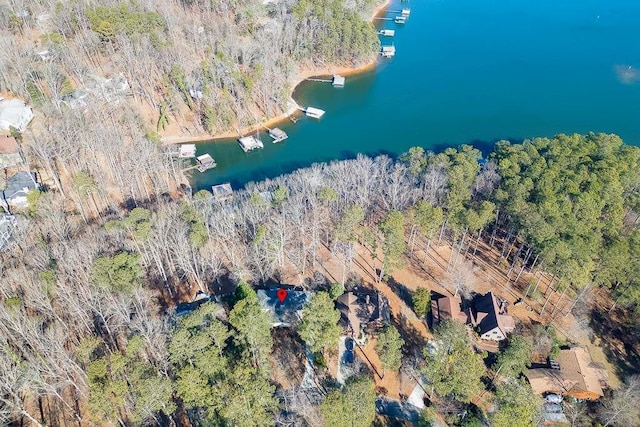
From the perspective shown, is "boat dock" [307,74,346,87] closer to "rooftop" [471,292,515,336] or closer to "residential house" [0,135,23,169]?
"residential house" [0,135,23,169]

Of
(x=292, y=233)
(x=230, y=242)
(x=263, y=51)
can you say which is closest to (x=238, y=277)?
(x=230, y=242)

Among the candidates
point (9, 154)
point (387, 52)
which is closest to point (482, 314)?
point (9, 154)

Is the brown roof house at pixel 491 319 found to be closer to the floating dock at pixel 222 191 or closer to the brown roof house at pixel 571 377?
the brown roof house at pixel 571 377

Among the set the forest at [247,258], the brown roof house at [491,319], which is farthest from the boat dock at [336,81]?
the brown roof house at [491,319]

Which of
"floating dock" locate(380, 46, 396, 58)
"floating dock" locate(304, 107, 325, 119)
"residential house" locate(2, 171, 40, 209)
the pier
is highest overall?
"floating dock" locate(380, 46, 396, 58)

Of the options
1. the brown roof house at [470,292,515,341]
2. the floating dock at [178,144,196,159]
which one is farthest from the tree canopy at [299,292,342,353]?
the floating dock at [178,144,196,159]

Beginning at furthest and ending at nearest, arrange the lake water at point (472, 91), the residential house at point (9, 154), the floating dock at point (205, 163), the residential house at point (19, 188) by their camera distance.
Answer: the lake water at point (472, 91)
the floating dock at point (205, 163)
the residential house at point (9, 154)
the residential house at point (19, 188)
